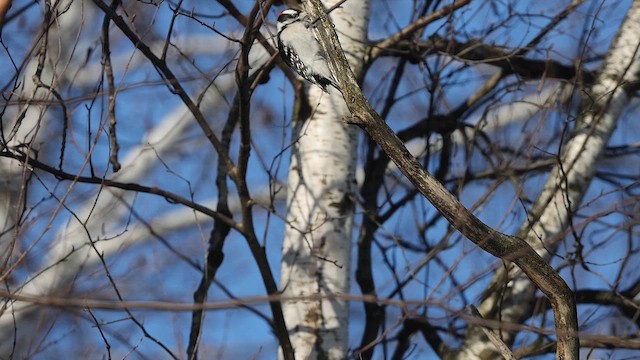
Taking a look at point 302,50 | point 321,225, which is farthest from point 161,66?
point 321,225

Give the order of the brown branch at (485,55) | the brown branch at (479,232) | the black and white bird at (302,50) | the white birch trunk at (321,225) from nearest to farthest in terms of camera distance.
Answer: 1. the brown branch at (479,232)
2. the white birch trunk at (321,225)
3. the black and white bird at (302,50)
4. the brown branch at (485,55)

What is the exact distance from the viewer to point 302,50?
347cm

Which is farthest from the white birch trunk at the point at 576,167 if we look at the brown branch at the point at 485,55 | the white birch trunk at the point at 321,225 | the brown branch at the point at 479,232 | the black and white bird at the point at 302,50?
the brown branch at the point at 479,232

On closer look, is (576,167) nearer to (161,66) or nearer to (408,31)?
(408,31)

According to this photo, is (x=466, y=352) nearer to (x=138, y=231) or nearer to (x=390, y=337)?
(x=390, y=337)

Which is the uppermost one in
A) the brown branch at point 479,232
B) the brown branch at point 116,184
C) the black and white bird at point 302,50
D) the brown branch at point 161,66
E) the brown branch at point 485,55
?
the brown branch at point 485,55

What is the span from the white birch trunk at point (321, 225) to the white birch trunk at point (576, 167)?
0.69m

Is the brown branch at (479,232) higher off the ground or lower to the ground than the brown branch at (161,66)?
lower

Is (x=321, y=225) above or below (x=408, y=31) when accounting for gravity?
below

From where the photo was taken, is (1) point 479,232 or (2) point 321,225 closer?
(1) point 479,232

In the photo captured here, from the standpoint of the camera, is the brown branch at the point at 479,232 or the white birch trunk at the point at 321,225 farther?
the white birch trunk at the point at 321,225

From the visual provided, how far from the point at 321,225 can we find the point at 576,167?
4.29ft

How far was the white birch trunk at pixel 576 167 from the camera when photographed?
349cm

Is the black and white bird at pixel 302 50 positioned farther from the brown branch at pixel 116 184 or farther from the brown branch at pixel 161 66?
the brown branch at pixel 116 184
